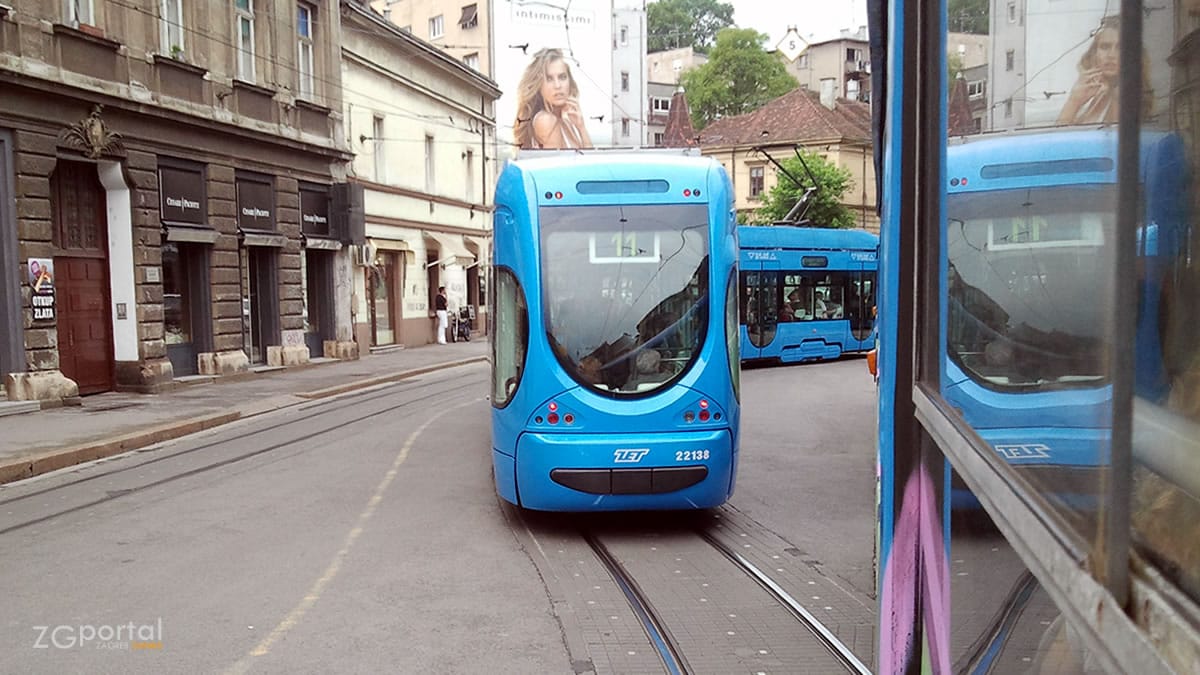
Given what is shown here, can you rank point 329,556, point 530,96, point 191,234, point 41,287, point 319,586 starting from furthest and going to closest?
point 530,96 → point 191,234 → point 41,287 → point 329,556 → point 319,586

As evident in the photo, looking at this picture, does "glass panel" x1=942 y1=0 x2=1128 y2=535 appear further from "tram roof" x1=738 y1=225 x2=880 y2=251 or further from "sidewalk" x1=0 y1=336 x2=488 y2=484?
"tram roof" x1=738 y1=225 x2=880 y2=251

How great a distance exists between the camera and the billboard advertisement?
6272cm

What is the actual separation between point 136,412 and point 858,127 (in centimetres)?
4981

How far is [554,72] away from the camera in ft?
210

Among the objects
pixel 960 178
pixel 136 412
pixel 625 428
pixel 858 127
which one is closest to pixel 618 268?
pixel 625 428

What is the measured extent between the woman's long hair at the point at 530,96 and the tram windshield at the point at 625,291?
56.8 metres

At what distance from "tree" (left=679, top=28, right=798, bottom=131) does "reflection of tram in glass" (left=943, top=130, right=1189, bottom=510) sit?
245 ft

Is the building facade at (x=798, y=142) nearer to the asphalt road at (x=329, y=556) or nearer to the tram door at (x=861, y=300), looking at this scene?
the tram door at (x=861, y=300)

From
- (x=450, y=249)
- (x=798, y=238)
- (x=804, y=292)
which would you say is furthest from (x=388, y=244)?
(x=804, y=292)

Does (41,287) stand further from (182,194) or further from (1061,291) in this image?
(1061,291)

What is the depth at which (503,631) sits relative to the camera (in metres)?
5.11

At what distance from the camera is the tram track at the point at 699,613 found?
4.72 metres

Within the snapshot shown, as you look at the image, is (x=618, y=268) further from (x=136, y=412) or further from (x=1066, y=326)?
(x=136, y=412)

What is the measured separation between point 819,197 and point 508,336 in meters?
42.4
